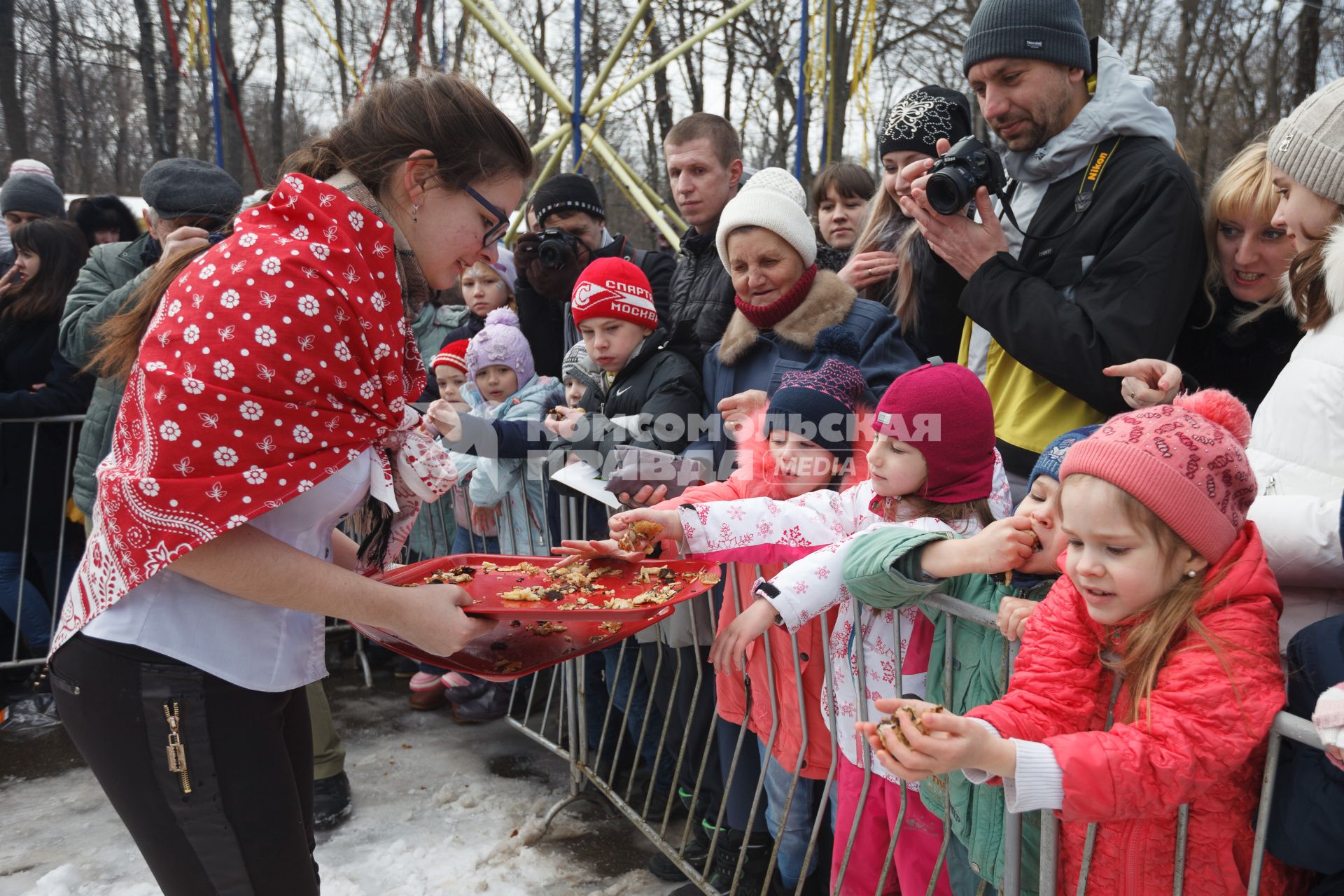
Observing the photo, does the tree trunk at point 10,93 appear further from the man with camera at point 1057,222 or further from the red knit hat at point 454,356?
the man with camera at point 1057,222

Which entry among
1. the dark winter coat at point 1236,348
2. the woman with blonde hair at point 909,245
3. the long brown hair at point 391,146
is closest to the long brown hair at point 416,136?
the long brown hair at point 391,146

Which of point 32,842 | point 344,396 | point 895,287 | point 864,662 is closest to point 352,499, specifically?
point 344,396

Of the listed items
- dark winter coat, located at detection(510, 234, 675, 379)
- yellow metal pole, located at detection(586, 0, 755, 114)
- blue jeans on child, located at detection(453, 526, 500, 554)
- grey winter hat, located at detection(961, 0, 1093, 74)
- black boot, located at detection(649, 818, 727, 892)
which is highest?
yellow metal pole, located at detection(586, 0, 755, 114)

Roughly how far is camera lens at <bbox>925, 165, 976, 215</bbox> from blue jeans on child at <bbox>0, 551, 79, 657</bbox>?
463 centimetres

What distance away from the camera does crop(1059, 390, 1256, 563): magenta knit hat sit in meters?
1.50

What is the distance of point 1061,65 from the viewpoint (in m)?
2.75

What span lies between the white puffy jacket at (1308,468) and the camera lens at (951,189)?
95 cm

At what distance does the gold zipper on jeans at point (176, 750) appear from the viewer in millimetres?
1639

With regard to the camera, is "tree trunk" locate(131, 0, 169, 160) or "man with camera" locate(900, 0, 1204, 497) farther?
"tree trunk" locate(131, 0, 169, 160)

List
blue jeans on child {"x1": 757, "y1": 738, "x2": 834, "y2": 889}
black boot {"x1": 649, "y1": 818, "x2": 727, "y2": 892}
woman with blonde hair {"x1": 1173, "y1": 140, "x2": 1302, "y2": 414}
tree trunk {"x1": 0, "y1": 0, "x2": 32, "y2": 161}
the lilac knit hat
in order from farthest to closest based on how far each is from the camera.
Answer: tree trunk {"x1": 0, "y1": 0, "x2": 32, "y2": 161} → the lilac knit hat → black boot {"x1": 649, "y1": 818, "x2": 727, "y2": 892} → blue jeans on child {"x1": 757, "y1": 738, "x2": 834, "y2": 889} → woman with blonde hair {"x1": 1173, "y1": 140, "x2": 1302, "y2": 414}

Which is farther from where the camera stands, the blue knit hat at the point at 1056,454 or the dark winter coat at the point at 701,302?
the dark winter coat at the point at 701,302

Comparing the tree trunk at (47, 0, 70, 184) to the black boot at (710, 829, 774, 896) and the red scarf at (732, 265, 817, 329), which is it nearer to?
the red scarf at (732, 265, 817, 329)

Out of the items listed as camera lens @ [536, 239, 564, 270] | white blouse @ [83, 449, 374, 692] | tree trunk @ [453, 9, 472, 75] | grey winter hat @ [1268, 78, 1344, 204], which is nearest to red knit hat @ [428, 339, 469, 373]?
camera lens @ [536, 239, 564, 270]

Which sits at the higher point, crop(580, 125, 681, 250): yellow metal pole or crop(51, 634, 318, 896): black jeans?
crop(580, 125, 681, 250): yellow metal pole
